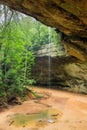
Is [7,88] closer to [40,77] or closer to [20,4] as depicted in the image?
[40,77]

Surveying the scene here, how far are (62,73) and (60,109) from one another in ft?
21.3

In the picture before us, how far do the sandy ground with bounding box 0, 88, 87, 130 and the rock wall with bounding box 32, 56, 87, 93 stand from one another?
3.56 ft

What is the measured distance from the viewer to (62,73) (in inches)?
800

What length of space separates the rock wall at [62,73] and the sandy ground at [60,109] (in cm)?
109

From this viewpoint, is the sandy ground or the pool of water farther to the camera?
the pool of water

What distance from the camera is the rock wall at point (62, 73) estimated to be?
18906mm

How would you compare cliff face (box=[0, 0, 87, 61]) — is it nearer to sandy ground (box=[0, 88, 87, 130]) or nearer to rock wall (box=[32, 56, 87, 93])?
sandy ground (box=[0, 88, 87, 130])

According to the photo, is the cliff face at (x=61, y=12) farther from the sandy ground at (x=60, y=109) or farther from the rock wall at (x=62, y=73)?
the rock wall at (x=62, y=73)

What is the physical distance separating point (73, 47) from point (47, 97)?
10903 millimetres

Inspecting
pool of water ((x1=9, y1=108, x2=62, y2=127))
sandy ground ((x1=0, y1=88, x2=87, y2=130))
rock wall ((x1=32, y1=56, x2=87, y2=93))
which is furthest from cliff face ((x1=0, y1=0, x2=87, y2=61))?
rock wall ((x1=32, y1=56, x2=87, y2=93))

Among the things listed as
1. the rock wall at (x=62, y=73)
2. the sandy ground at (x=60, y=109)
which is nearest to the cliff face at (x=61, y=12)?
the sandy ground at (x=60, y=109)

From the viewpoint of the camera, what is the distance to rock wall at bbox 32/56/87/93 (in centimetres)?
1891

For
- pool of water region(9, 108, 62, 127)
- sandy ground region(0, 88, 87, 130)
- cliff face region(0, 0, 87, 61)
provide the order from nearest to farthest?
cliff face region(0, 0, 87, 61) → sandy ground region(0, 88, 87, 130) → pool of water region(9, 108, 62, 127)

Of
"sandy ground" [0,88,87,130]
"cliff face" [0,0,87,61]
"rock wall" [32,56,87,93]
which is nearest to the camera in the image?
"cliff face" [0,0,87,61]
